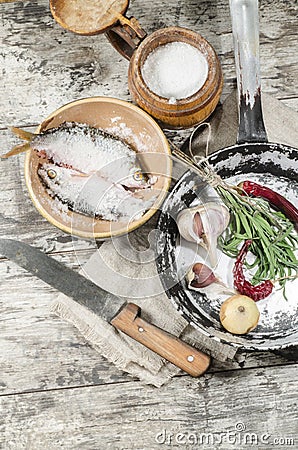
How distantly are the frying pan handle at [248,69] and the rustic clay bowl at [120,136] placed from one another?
0.14 m

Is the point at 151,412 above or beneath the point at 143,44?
beneath

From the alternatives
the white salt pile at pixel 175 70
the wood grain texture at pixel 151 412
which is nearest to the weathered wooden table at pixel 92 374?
the wood grain texture at pixel 151 412

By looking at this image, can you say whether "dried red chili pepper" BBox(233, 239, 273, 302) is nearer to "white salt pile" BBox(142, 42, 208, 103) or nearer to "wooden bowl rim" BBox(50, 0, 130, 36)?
"white salt pile" BBox(142, 42, 208, 103)

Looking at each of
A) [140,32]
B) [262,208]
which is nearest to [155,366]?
[262,208]

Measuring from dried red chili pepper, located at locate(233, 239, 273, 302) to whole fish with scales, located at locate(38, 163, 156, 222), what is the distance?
0.17 metres

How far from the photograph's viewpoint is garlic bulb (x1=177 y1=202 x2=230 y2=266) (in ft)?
3.65

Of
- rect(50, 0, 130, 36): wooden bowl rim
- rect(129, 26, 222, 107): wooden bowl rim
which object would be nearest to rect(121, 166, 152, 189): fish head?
rect(129, 26, 222, 107): wooden bowl rim

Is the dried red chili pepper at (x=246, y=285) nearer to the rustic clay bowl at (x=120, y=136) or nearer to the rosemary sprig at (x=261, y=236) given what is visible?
the rosemary sprig at (x=261, y=236)

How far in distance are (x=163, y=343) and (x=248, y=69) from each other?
0.46m

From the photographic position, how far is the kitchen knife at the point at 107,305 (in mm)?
1134

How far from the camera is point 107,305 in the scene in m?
1.15

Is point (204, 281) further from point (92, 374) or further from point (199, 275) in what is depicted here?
point (92, 374)

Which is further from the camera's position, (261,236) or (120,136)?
(120,136)

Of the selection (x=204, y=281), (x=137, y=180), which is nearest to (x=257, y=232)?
(x=204, y=281)
